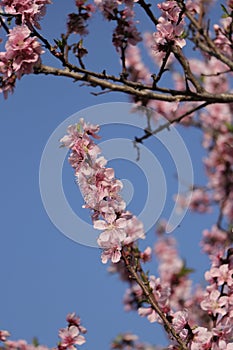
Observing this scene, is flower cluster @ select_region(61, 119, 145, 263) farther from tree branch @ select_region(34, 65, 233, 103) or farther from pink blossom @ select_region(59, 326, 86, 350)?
pink blossom @ select_region(59, 326, 86, 350)

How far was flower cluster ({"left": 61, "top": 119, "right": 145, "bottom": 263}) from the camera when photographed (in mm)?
3041

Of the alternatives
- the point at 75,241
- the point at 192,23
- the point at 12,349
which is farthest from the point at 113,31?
the point at 12,349

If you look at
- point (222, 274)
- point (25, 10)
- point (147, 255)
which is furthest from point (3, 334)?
point (25, 10)

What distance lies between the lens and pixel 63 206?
3227 millimetres

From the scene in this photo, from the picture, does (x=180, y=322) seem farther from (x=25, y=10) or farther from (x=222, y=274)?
(x=25, y=10)

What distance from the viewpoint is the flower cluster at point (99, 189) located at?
3.04 m

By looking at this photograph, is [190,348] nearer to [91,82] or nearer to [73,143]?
[73,143]

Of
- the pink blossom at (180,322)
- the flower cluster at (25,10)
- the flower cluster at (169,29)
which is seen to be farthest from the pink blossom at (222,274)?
the flower cluster at (25,10)

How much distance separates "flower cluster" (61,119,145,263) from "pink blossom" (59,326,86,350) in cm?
126

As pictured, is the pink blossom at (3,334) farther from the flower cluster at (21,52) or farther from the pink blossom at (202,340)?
the flower cluster at (21,52)

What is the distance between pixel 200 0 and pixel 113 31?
0.77m

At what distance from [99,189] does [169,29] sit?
119 cm

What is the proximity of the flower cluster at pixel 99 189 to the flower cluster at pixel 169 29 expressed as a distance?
0.83 m

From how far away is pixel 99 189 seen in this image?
9.97 feet
